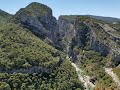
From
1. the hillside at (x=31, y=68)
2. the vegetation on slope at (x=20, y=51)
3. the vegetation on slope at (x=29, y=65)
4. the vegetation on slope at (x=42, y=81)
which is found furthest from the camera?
the vegetation on slope at (x=20, y=51)

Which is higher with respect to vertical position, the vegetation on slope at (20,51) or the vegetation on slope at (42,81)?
the vegetation on slope at (20,51)

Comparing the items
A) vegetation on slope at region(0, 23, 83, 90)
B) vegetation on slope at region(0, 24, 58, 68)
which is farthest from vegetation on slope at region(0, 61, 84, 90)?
vegetation on slope at region(0, 24, 58, 68)

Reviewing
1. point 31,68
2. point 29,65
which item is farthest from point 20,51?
point 29,65

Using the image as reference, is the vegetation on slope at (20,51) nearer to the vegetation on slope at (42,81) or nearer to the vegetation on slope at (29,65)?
the vegetation on slope at (29,65)

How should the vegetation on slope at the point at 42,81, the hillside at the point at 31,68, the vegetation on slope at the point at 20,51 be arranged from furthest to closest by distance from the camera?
the vegetation on slope at the point at 20,51
the hillside at the point at 31,68
the vegetation on slope at the point at 42,81

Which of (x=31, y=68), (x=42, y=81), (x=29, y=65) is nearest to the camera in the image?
(x=42, y=81)

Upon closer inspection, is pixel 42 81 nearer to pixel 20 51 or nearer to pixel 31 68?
pixel 31 68

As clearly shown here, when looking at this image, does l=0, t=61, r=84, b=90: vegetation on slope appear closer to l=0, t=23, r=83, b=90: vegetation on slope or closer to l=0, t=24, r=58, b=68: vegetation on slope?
l=0, t=23, r=83, b=90: vegetation on slope

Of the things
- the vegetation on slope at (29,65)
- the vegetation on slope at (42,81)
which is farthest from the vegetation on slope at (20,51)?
the vegetation on slope at (42,81)

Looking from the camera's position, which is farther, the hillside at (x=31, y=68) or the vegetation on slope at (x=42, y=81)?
the hillside at (x=31, y=68)

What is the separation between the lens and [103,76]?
17575 centimetres

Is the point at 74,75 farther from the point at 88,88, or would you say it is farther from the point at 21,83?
the point at 21,83

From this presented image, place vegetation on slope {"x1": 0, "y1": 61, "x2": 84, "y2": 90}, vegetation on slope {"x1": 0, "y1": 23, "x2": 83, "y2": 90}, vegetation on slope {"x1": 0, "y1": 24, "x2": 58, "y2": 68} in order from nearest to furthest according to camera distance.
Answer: vegetation on slope {"x1": 0, "y1": 61, "x2": 84, "y2": 90} < vegetation on slope {"x1": 0, "y1": 23, "x2": 83, "y2": 90} < vegetation on slope {"x1": 0, "y1": 24, "x2": 58, "y2": 68}

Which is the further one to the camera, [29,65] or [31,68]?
[31,68]
